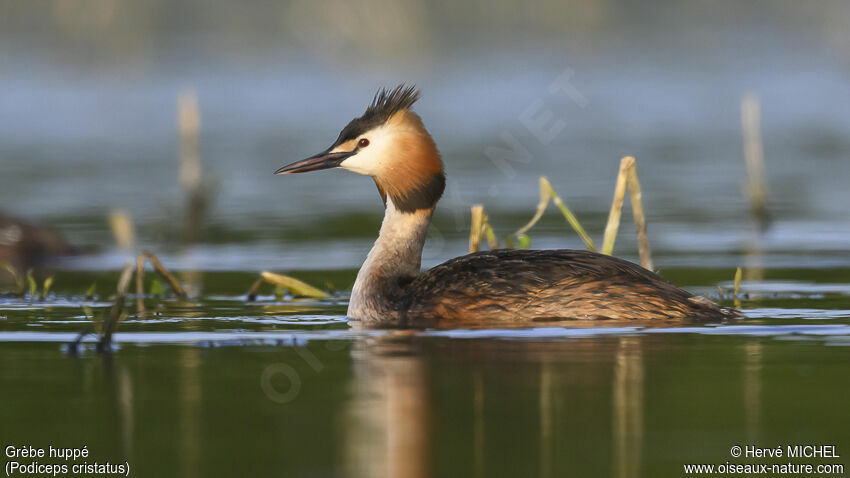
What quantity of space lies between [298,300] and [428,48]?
36771 mm

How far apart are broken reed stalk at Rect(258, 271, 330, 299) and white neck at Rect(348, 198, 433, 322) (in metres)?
0.74

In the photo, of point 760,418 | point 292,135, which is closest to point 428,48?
point 292,135

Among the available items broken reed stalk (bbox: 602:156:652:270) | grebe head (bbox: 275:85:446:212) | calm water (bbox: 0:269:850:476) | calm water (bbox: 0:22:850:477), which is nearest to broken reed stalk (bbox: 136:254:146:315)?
calm water (bbox: 0:22:850:477)

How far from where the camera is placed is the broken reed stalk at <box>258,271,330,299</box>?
1101cm

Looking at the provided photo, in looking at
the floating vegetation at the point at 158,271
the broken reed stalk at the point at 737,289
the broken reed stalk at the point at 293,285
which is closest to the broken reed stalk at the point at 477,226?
the broken reed stalk at the point at 293,285

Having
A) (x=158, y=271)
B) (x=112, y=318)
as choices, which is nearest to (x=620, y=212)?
(x=158, y=271)

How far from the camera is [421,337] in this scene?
937 cm

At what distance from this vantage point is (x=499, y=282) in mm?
9711

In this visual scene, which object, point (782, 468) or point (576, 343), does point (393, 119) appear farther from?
point (782, 468)

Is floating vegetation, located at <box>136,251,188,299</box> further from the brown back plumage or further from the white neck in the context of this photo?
the brown back plumage

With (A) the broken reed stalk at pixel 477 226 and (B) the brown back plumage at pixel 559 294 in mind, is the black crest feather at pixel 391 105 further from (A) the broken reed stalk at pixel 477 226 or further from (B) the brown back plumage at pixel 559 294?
(B) the brown back plumage at pixel 559 294

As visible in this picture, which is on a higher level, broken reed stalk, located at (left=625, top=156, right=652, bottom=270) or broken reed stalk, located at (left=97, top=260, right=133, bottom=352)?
broken reed stalk, located at (left=625, top=156, right=652, bottom=270)

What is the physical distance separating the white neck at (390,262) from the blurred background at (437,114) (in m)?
3.29

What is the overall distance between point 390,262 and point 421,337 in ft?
4.19
